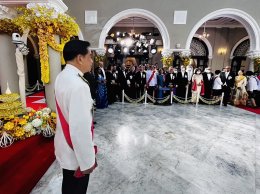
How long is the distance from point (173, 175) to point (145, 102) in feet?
16.2

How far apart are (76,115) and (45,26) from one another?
3.54m

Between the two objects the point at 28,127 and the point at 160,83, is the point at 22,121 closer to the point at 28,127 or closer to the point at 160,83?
the point at 28,127

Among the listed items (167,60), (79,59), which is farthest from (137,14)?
(79,59)

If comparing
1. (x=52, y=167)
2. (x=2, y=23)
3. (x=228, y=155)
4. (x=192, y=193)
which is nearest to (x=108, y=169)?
(x=52, y=167)

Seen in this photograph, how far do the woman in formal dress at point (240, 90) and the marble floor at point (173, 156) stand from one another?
2105 millimetres

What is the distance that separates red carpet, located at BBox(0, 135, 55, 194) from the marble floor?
15 cm

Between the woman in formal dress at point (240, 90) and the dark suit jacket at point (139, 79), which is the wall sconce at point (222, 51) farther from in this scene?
the dark suit jacket at point (139, 79)

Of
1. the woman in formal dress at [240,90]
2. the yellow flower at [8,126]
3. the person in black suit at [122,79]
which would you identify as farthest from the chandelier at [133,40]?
the yellow flower at [8,126]

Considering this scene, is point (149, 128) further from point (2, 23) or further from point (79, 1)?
point (79, 1)

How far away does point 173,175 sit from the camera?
9.23ft

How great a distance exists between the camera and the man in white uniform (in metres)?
1.19

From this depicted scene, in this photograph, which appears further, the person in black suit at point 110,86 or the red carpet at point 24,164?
the person in black suit at point 110,86

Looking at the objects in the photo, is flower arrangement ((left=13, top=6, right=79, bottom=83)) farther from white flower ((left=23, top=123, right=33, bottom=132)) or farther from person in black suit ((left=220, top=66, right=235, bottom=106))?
person in black suit ((left=220, top=66, right=235, bottom=106))

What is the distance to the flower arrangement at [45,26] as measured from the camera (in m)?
3.81
